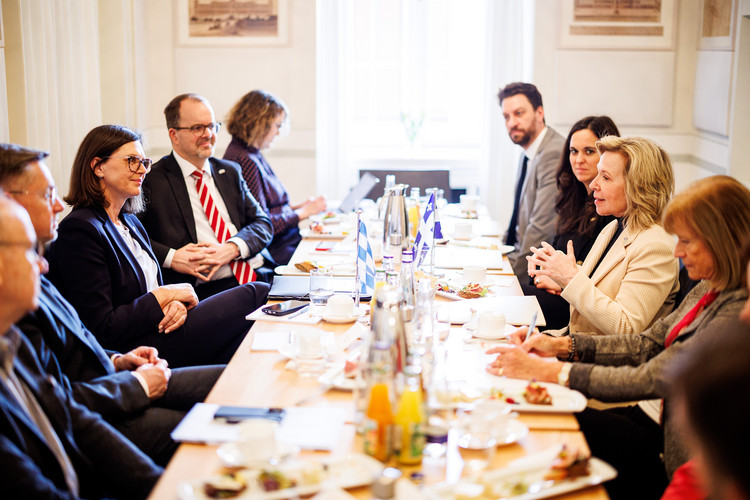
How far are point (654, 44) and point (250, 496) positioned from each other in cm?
523

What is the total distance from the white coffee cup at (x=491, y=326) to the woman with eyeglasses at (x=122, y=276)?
1.09 metres

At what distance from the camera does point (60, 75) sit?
4535mm

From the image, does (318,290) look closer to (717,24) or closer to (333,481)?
(333,481)

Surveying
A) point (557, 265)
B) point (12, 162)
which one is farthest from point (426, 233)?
point (12, 162)

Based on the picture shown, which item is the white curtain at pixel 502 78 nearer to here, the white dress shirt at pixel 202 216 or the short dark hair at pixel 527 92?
the short dark hair at pixel 527 92

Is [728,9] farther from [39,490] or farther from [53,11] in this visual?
[39,490]

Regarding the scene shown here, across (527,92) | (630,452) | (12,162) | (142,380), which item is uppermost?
(527,92)

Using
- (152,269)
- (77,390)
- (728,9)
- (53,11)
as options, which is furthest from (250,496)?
(728,9)

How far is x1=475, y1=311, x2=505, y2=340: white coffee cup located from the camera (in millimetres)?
2371

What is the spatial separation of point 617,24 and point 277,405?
15.6 feet

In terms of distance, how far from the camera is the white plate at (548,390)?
184 centimetres

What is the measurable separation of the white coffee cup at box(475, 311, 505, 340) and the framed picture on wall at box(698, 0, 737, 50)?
335cm

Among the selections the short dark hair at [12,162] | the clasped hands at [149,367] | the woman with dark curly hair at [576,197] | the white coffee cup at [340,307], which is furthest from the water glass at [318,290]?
the woman with dark curly hair at [576,197]

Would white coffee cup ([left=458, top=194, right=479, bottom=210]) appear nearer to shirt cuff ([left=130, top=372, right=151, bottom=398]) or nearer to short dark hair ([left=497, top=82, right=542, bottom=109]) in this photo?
short dark hair ([left=497, top=82, right=542, bottom=109])
